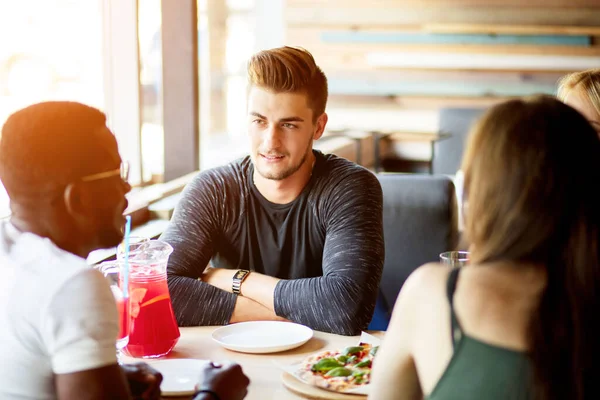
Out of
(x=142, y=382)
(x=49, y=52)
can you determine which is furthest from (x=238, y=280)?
(x=49, y=52)

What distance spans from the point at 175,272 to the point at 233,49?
602cm

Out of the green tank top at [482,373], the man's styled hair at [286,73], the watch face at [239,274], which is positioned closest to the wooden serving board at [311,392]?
the green tank top at [482,373]

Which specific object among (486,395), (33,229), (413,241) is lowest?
(413,241)

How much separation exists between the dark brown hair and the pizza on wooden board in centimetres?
50

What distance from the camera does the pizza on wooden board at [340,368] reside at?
143cm

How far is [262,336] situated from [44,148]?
2.66 ft

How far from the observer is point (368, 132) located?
5801mm

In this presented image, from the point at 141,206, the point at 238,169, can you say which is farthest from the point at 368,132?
the point at 238,169

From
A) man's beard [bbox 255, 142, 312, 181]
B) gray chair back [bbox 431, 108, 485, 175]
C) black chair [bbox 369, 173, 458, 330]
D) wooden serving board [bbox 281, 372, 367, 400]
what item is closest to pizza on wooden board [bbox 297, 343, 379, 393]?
wooden serving board [bbox 281, 372, 367, 400]

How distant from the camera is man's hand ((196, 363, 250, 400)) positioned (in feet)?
4.05

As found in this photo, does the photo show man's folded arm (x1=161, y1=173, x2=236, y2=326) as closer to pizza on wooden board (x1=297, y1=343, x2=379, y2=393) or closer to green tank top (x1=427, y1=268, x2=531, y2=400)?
pizza on wooden board (x1=297, y1=343, x2=379, y2=393)

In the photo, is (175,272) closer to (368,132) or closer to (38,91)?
(38,91)

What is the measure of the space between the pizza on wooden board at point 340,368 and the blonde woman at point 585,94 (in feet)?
3.59

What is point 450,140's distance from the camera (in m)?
5.65
